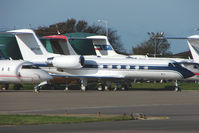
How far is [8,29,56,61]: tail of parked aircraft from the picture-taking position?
46875 mm

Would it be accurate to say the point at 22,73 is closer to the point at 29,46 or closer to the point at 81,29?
the point at 29,46

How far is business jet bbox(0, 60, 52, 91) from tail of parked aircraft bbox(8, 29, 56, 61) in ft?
20.0

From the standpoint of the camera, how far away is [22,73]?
39.8m

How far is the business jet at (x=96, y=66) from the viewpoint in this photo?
148ft

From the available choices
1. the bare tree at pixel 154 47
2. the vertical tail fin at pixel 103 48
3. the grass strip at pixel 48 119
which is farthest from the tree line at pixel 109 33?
the grass strip at pixel 48 119

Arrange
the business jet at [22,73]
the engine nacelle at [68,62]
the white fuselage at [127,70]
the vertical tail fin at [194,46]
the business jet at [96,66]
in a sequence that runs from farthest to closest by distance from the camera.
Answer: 1. the vertical tail fin at [194,46]
2. the white fuselage at [127,70]
3. the business jet at [96,66]
4. the engine nacelle at [68,62]
5. the business jet at [22,73]

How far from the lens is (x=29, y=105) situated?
27109 mm

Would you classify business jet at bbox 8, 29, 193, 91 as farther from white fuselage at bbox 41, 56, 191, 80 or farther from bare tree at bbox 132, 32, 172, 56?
bare tree at bbox 132, 32, 172, 56

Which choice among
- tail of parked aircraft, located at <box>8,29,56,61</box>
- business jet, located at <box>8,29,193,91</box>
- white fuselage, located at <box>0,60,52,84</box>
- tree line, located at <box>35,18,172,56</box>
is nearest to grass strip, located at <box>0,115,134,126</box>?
white fuselage, located at <box>0,60,52,84</box>

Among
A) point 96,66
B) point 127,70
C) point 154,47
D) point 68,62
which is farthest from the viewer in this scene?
point 154,47

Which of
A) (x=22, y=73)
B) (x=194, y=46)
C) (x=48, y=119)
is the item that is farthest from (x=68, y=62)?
(x=48, y=119)

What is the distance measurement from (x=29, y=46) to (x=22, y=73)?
7535 millimetres

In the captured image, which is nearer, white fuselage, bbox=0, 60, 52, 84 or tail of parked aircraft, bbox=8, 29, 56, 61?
white fuselage, bbox=0, 60, 52, 84

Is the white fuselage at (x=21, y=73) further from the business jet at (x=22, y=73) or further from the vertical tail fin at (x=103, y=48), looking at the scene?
the vertical tail fin at (x=103, y=48)
